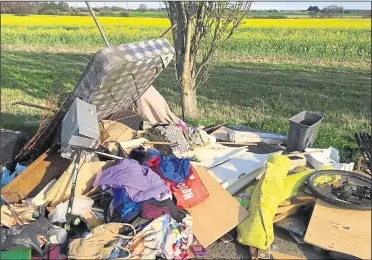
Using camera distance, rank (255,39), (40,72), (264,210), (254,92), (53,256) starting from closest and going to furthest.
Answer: (53,256) < (264,210) < (254,92) < (40,72) < (255,39)

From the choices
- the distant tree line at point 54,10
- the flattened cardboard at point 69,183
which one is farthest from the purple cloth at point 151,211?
the distant tree line at point 54,10

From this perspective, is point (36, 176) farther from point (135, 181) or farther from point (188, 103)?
point (188, 103)

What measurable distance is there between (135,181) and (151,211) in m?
0.36

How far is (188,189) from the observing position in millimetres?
4457

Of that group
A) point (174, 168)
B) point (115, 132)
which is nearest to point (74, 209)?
point (174, 168)

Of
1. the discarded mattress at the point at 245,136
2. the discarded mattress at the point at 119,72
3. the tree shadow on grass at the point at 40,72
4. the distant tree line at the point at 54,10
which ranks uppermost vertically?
the discarded mattress at the point at 119,72

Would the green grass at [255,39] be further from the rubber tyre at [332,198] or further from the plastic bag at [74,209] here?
the plastic bag at [74,209]

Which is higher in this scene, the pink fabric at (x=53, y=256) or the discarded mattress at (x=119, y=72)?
the discarded mattress at (x=119, y=72)

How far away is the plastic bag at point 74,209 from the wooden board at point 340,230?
2201 mm

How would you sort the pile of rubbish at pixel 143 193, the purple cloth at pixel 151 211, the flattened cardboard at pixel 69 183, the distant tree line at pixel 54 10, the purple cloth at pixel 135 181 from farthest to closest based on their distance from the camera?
1. the distant tree line at pixel 54 10
2. the flattened cardboard at pixel 69 183
3. the purple cloth at pixel 135 181
4. the purple cloth at pixel 151 211
5. the pile of rubbish at pixel 143 193

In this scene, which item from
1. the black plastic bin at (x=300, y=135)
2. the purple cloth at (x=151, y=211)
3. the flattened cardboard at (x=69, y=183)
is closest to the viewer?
the purple cloth at (x=151, y=211)

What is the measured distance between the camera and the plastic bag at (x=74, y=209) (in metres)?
4.15

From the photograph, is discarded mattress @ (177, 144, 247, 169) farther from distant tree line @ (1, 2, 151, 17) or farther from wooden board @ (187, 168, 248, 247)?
distant tree line @ (1, 2, 151, 17)

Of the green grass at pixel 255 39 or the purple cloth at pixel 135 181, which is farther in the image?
the green grass at pixel 255 39
